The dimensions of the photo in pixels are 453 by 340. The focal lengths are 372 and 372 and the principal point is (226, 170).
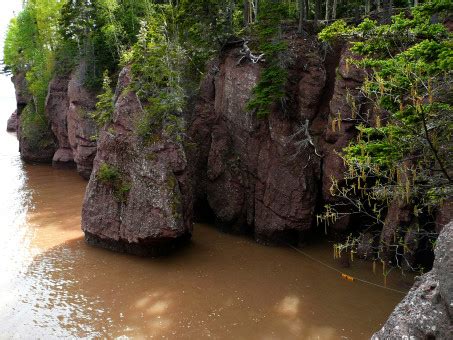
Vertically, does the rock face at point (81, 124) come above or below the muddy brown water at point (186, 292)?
above

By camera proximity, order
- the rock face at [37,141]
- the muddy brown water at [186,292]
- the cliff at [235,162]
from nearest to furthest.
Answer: the muddy brown water at [186,292] → the cliff at [235,162] → the rock face at [37,141]

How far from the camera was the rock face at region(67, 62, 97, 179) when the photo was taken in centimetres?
2433

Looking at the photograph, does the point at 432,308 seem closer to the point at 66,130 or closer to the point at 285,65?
the point at 285,65

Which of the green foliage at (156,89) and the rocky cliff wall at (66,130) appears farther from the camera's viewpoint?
the rocky cliff wall at (66,130)

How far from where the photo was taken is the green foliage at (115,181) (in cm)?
1388

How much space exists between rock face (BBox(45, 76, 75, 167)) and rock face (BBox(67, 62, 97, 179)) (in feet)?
8.75

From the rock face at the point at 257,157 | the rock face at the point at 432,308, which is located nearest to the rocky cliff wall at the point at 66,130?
the rock face at the point at 257,157

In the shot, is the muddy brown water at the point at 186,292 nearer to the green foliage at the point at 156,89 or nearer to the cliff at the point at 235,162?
the cliff at the point at 235,162

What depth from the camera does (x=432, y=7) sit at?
5.48m

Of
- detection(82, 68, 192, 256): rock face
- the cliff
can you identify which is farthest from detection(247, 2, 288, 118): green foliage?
detection(82, 68, 192, 256): rock face

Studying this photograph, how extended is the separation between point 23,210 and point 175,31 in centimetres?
1214

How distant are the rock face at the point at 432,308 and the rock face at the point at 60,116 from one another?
2734 centimetres

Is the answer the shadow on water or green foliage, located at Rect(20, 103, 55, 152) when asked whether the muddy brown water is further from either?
green foliage, located at Rect(20, 103, 55, 152)

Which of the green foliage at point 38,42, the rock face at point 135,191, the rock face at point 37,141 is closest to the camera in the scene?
the rock face at point 135,191
